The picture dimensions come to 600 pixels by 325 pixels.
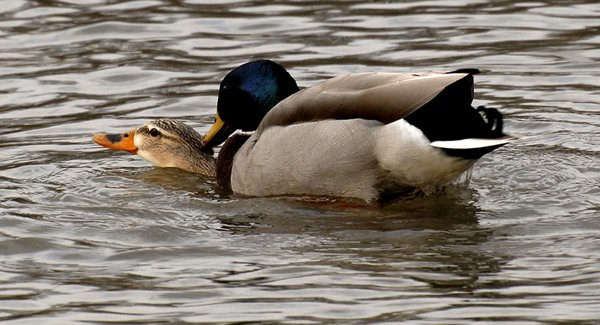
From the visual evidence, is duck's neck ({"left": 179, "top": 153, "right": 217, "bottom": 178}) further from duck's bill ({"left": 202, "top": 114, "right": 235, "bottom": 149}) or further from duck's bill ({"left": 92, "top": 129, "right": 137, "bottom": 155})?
duck's bill ({"left": 92, "top": 129, "right": 137, "bottom": 155})

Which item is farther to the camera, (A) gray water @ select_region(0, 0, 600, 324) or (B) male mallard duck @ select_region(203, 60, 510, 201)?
(B) male mallard duck @ select_region(203, 60, 510, 201)

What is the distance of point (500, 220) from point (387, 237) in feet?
2.31

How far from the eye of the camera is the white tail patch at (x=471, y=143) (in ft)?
27.8

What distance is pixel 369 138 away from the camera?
349 inches

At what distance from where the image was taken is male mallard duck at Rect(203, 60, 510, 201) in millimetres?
8680

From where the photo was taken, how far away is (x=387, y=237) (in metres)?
8.40

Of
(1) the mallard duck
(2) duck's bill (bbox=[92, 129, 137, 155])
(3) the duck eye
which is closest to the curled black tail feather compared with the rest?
(1) the mallard duck

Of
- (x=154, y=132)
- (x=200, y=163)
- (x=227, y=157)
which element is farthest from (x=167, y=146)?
(x=227, y=157)

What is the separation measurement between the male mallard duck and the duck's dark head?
15.5 inches

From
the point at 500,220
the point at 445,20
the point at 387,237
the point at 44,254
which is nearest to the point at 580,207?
the point at 500,220

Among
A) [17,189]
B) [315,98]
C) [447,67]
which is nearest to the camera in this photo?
[315,98]

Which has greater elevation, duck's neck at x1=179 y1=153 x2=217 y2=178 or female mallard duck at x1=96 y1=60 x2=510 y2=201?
female mallard duck at x1=96 y1=60 x2=510 y2=201

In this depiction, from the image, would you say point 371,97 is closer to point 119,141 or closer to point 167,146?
point 167,146

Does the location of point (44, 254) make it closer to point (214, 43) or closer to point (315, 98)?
point (315, 98)
